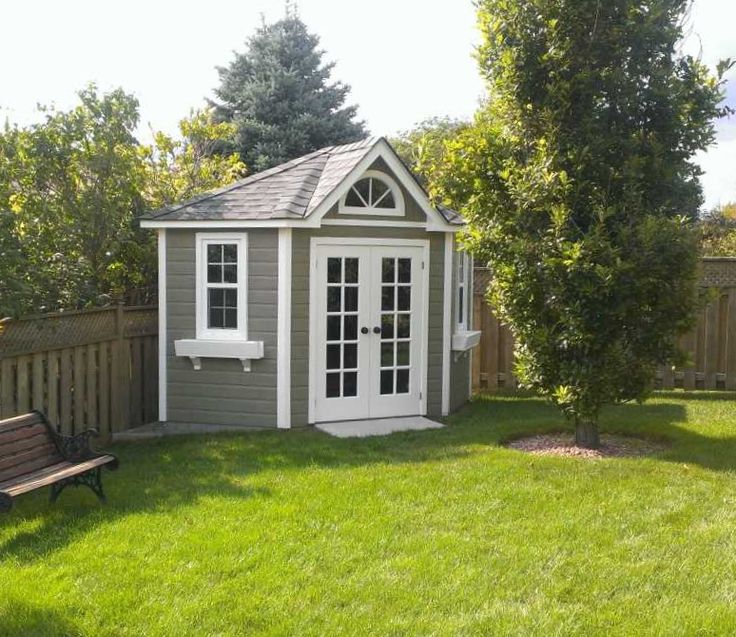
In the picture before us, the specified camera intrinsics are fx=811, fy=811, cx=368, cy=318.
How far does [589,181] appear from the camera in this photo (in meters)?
7.59

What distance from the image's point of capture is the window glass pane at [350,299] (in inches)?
378

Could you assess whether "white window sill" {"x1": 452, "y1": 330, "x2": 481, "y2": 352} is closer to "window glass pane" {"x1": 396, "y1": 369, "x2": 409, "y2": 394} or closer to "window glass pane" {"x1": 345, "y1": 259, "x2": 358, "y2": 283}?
"window glass pane" {"x1": 396, "y1": 369, "x2": 409, "y2": 394}

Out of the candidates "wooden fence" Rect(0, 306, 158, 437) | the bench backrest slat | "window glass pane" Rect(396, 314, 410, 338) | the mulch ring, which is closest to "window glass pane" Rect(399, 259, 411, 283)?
"window glass pane" Rect(396, 314, 410, 338)

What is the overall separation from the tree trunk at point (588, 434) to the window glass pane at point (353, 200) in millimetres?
3542

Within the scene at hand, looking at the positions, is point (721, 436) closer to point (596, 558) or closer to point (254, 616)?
point (596, 558)

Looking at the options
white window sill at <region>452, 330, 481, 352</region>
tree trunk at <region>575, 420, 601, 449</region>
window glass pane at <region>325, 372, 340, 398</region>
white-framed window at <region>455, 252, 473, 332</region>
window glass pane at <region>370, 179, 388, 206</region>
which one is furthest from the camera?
white-framed window at <region>455, 252, 473, 332</region>

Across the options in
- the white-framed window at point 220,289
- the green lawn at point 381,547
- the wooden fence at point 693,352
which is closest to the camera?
the green lawn at point 381,547

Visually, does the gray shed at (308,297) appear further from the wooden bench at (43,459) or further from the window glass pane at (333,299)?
the wooden bench at (43,459)

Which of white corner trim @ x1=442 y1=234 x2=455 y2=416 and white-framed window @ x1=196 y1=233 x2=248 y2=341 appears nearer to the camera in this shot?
white-framed window @ x1=196 y1=233 x2=248 y2=341

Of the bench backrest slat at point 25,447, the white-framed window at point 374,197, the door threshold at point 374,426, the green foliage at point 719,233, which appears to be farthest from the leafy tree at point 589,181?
the green foliage at point 719,233

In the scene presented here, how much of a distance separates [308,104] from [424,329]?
13.2 m

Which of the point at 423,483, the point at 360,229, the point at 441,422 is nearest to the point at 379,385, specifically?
the point at 441,422

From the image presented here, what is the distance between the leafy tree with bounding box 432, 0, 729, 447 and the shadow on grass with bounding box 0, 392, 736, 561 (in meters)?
A: 1.15

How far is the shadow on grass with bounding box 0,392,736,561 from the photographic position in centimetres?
593
